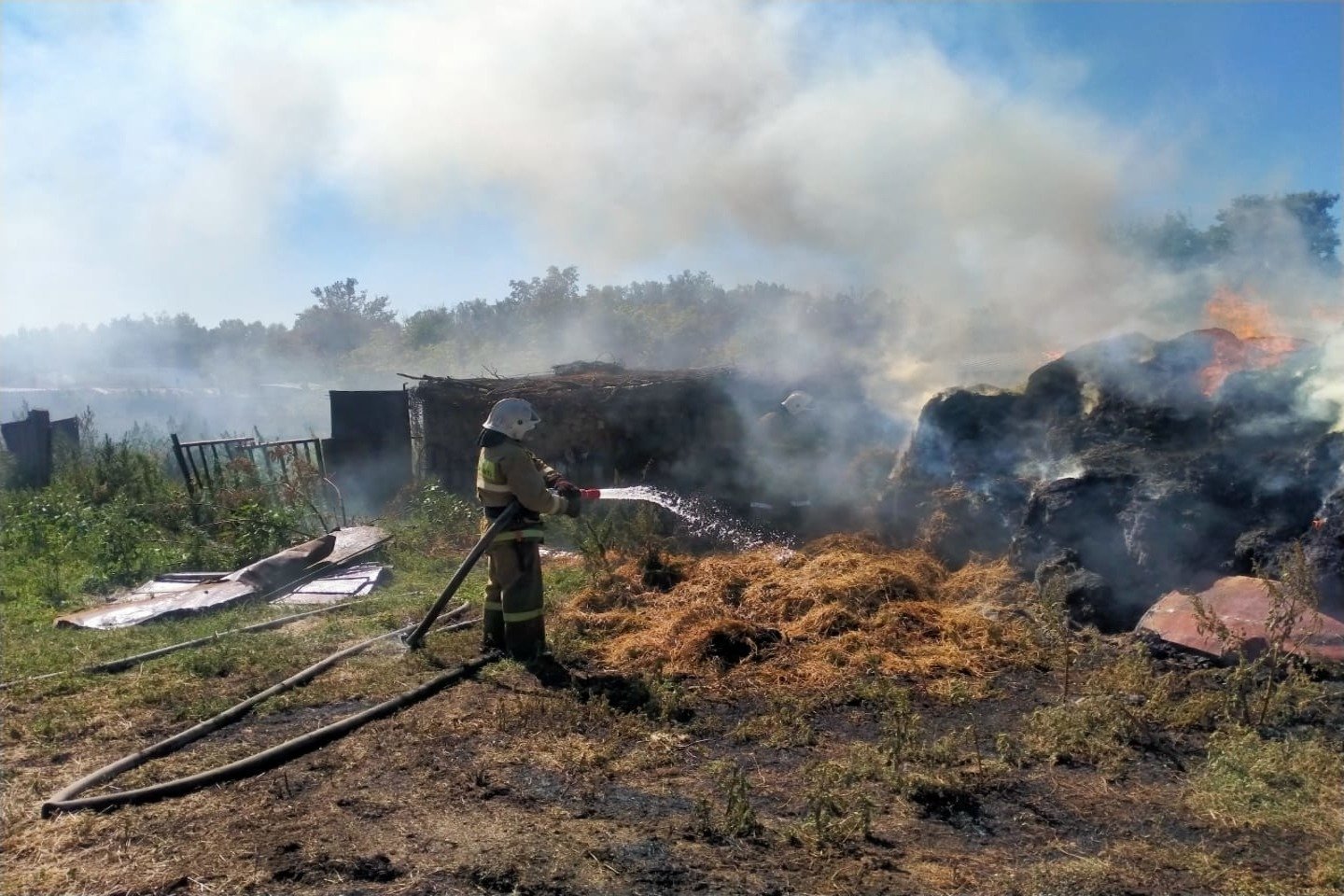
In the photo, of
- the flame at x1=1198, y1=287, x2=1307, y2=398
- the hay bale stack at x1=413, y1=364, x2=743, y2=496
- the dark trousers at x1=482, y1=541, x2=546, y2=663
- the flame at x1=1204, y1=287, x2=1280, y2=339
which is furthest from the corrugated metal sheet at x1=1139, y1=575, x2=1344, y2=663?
the hay bale stack at x1=413, y1=364, x2=743, y2=496

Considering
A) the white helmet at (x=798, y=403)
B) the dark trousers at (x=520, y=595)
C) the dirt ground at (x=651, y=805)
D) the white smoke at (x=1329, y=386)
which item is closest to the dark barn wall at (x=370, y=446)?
the white helmet at (x=798, y=403)

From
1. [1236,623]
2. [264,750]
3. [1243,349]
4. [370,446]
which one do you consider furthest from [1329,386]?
[370,446]

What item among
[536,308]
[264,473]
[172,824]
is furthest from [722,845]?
[536,308]

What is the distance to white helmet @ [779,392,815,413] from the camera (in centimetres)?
1252

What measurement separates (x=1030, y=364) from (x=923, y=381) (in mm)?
1429

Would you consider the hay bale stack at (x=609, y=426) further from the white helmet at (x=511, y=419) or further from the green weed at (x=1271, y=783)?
the green weed at (x=1271, y=783)

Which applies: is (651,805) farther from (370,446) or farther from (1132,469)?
(370,446)

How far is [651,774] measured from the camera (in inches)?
193

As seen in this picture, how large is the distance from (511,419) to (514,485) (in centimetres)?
53

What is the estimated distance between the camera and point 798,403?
41.2 feet

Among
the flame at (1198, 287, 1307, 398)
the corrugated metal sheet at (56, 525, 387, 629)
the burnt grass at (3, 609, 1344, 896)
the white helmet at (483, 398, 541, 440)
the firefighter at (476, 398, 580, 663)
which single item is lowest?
the burnt grass at (3, 609, 1344, 896)

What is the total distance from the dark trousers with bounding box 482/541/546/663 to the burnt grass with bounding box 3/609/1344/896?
0.93 m

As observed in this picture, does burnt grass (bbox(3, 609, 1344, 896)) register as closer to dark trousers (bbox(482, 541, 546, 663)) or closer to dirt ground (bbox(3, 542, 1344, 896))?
dirt ground (bbox(3, 542, 1344, 896))

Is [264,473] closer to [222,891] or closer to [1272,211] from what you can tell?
[222,891]
